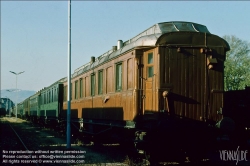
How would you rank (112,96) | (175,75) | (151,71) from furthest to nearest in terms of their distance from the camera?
(112,96), (151,71), (175,75)

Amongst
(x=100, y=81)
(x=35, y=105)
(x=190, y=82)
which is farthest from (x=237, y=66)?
(x=190, y=82)

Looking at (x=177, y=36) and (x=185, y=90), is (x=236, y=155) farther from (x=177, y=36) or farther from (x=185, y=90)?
(x=177, y=36)

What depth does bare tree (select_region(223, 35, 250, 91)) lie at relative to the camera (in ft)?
113

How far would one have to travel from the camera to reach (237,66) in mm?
35656

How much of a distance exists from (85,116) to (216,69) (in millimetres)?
7910

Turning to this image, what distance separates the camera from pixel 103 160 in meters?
11.0

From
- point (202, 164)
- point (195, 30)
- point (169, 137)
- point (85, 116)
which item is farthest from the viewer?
point (85, 116)

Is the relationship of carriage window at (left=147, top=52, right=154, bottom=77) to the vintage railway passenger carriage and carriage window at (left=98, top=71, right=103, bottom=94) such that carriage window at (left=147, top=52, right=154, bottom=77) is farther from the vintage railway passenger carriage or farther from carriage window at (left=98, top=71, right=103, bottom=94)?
carriage window at (left=98, top=71, right=103, bottom=94)

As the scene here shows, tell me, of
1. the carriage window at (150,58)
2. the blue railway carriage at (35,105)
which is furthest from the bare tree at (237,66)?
the carriage window at (150,58)

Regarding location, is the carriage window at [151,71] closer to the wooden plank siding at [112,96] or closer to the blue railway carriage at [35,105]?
the wooden plank siding at [112,96]

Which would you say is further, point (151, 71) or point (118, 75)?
point (118, 75)

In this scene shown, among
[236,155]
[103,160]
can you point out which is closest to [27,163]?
[103,160]

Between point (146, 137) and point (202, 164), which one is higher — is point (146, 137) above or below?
above

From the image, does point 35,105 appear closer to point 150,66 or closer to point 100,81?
point 100,81
